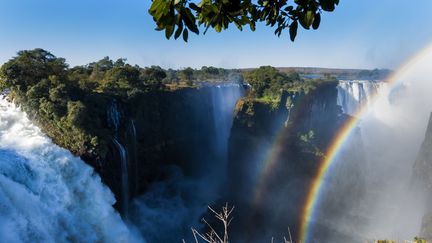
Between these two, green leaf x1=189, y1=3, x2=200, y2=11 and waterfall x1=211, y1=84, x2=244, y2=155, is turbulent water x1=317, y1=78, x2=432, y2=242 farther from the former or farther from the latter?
green leaf x1=189, y1=3, x2=200, y2=11

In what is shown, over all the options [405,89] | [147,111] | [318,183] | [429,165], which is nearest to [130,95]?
[147,111]

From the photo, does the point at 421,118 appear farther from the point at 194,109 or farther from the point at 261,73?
the point at 194,109

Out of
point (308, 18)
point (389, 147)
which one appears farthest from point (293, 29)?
point (389, 147)

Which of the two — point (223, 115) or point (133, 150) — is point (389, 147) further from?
point (133, 150)

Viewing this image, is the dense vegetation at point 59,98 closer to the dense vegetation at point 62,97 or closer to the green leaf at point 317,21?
the dense vegetation at point 62,97

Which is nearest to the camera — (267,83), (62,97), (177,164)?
(62,97)

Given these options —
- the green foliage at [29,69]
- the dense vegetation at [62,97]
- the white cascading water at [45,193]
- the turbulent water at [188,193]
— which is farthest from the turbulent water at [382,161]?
the green foliage at [29,69]

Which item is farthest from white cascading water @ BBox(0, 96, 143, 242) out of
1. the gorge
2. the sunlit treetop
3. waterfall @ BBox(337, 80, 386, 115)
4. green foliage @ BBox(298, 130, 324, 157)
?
waterfall @ BBox(337, 80, 386, 115)
